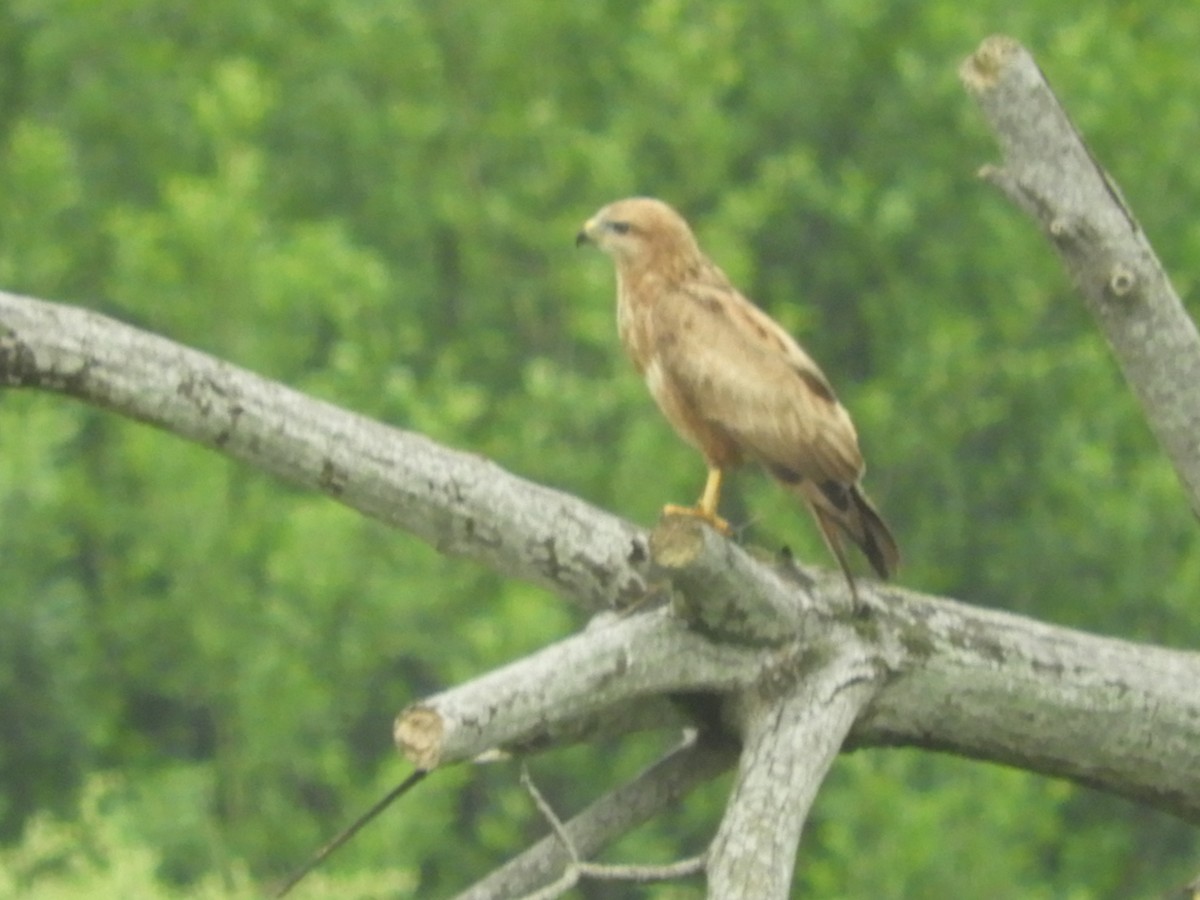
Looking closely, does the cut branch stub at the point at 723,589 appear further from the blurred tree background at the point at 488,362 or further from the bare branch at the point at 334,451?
the blurred tree background at the point at 488,362

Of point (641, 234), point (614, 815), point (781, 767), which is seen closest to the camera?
point (781, 767)

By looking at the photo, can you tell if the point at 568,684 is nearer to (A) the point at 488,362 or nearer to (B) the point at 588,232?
(B) the point at 588,232

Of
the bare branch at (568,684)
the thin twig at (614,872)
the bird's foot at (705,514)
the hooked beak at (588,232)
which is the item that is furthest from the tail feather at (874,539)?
the hooked beak at (588,232)

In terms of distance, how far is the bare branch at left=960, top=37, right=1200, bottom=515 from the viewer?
3.91 metres

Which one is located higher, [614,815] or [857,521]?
[857,521]

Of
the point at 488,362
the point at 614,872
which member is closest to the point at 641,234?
the point at 614,872

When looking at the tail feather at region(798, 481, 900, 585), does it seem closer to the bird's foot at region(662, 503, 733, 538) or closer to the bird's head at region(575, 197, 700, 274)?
the bird's foot at region(662, 503, 733, 538)

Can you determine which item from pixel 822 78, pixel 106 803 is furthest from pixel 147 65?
pixel 106 803

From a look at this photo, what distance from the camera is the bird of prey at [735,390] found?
13.4 feet

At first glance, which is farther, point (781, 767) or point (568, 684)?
point (781, 767)

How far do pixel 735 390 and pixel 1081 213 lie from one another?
0.71 m

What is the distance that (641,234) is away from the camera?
5.17 meters

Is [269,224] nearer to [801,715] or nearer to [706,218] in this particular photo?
[706,218]

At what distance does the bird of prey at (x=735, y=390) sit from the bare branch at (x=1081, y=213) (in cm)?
48
